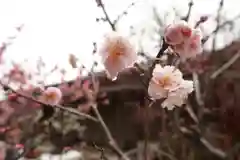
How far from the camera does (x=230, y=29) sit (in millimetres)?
1585

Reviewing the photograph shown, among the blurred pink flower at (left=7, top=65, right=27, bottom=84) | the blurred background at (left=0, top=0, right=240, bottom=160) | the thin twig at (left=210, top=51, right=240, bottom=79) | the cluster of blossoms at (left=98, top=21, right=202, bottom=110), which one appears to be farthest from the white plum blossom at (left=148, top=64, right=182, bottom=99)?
the thin twig at (left=210, top=51, right=240, bottom=79)

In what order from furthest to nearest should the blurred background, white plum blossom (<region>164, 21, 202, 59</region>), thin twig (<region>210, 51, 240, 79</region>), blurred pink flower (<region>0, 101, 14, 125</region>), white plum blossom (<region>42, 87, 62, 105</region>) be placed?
thin twig (<region>210, 51, 240, 79</region>)
blurred pink flower (<region>0, 101, 14, 125</region>)
the blurred background
white plum blossom (<region>42, 87, 62, 105</region>)
white plum blossom (<region>164, 21, 202, 59</region>)

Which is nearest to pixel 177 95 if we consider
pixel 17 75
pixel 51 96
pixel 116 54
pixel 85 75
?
pixel 116 54

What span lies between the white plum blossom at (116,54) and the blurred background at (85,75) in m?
0.48

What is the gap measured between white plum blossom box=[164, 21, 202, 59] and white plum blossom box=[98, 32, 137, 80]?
0.24 ft

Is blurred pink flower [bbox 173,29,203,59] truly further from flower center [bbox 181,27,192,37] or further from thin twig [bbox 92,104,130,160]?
thin twig [bbox 92,104,130,160]

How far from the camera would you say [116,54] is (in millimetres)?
731

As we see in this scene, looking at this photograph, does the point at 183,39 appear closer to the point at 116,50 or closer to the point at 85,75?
the point at 116,50

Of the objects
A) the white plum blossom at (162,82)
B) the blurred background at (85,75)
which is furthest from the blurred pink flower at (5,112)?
the white plum blossom at (162,82)

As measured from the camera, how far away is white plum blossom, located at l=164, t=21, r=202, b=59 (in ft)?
2.29

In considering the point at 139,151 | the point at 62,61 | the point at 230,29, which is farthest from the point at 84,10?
the point at 139,151

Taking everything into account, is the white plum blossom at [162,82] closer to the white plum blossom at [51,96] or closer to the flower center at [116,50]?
the flower center at [116,50]

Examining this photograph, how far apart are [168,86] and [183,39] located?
86 millimetres

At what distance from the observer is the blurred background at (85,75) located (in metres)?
1.37
